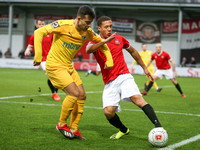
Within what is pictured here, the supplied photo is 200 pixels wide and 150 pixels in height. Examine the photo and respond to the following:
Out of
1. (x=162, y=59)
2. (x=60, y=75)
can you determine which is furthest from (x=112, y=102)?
(x=162, y=59)

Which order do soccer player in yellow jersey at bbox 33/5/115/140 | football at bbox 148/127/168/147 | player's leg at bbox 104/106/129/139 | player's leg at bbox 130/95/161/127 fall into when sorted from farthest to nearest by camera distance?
player's leg at bbox 104/106/129/139 → soccer player in yellow jersey at bbox 33/5/115/140 → player's leg at bbox 130/95/161/127 → football at bbox 148/127/168/147

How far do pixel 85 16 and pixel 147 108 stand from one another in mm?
1681

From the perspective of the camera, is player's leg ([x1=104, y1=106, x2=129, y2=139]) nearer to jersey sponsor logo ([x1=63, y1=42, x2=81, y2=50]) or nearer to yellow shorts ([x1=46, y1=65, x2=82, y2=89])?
yellow shorts ([x1=46, y1=65, x2=82, y2=89])

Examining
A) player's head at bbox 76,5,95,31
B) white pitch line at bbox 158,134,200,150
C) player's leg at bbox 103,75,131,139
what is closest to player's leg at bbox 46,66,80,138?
player's leg at bbox 103,75,131,139

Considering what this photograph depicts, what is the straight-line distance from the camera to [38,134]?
5680 millimetres

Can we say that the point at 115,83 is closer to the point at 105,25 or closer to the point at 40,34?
the point at 105,25

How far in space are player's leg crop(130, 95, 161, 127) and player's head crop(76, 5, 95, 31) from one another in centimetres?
135

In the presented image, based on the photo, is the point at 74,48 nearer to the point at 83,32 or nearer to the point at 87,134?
the point at 83,32

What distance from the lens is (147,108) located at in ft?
17.3

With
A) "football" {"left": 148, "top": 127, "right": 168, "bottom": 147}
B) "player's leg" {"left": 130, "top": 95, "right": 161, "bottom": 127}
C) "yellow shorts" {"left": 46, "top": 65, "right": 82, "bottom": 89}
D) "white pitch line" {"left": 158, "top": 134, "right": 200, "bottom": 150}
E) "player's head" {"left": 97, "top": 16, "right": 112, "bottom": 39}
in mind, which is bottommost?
"white pitch line" {"left": 158, "top": 134, "right": 200, "bottom": 150}

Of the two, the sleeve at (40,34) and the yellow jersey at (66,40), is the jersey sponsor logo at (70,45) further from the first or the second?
the sleeve at (40,34)

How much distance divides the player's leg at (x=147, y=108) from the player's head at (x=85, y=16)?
135 cm

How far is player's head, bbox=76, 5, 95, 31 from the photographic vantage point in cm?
515

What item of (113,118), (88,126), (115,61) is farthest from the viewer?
(88,126)
